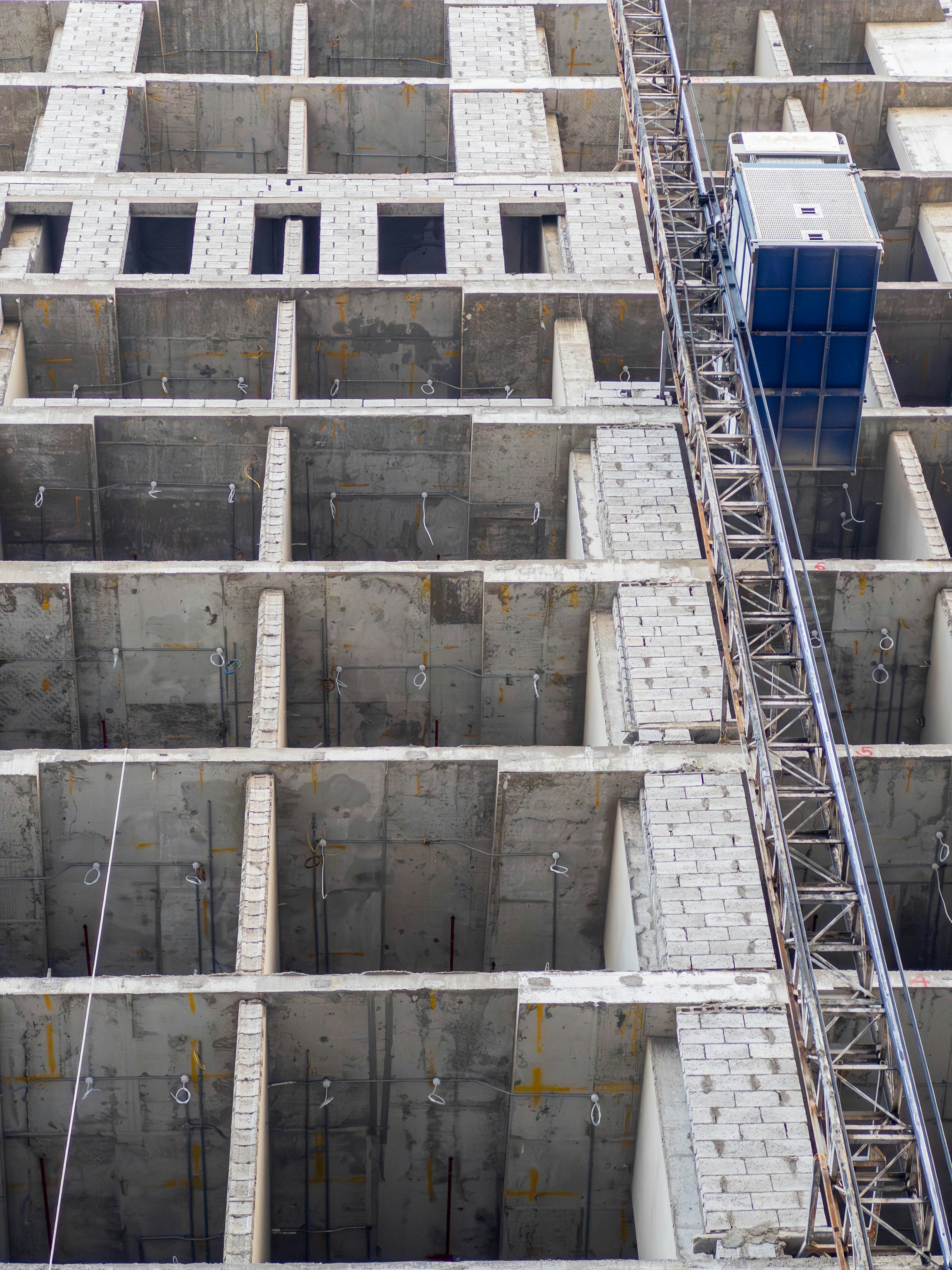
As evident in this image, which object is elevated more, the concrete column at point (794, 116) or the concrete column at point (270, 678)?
the concrete column at point (794, 116)

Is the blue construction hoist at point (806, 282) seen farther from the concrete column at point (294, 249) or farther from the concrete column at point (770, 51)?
the concrete column at point (770, 51)

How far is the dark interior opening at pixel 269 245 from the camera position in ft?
99.2

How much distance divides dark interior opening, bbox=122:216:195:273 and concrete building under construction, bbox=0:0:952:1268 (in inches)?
4.1

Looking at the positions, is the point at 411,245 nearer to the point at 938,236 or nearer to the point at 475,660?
the point at 938,236

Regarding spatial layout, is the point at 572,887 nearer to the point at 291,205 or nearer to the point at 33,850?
the point at 33,850

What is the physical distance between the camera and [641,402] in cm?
2528

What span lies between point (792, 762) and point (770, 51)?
861 inches

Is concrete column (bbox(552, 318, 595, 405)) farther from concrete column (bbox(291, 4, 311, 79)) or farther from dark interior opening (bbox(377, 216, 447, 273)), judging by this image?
concrete column (bbox(291, 4, 311, 79))

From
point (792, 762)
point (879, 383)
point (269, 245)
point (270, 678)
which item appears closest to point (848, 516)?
point (879, 383)

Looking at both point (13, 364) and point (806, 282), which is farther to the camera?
point (13, 364)

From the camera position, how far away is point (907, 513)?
79.9 feet

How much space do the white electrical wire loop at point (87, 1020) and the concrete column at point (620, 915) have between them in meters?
5.68

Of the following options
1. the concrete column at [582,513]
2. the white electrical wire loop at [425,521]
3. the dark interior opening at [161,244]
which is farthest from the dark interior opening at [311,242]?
the concrete column at [582,513]

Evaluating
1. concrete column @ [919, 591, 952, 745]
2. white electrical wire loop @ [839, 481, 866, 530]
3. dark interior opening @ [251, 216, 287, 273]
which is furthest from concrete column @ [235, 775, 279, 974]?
dark interior opening @ [251, 216, 287, 273]
